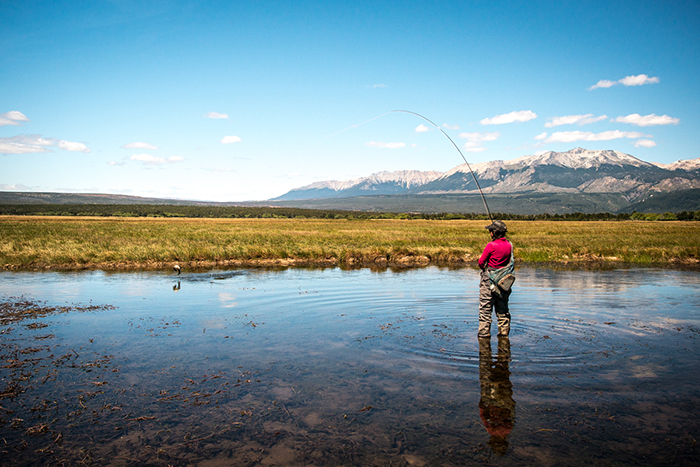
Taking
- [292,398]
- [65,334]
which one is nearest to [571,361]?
[292,398]

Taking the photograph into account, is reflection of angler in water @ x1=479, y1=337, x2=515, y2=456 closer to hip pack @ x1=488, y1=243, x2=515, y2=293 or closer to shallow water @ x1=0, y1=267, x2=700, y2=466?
shallow water @ x1=0, y1=267, x2=700, y2=466

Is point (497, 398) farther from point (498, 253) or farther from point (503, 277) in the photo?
point (498, 253)

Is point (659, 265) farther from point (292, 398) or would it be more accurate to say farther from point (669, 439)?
point (292, 398)

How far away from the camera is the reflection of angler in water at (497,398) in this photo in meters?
6.20

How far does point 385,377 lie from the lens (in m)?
8.35

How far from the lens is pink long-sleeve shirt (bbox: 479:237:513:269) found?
10.1 m

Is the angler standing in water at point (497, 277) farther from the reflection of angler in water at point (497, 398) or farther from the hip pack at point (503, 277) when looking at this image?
the reflection of angler in water at point (497, 398)

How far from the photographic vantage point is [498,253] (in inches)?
398

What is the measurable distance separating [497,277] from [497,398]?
334 cm

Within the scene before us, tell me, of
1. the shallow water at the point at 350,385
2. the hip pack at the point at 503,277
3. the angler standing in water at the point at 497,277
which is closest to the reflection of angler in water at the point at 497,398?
the shallow water at the point at 350,385

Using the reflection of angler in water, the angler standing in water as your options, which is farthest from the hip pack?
the reflection of angler in water

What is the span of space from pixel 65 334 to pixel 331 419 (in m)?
7.91

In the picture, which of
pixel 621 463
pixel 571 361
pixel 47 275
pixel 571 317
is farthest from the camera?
pixel 47 275

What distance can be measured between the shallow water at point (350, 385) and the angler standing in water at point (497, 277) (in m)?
0.59
